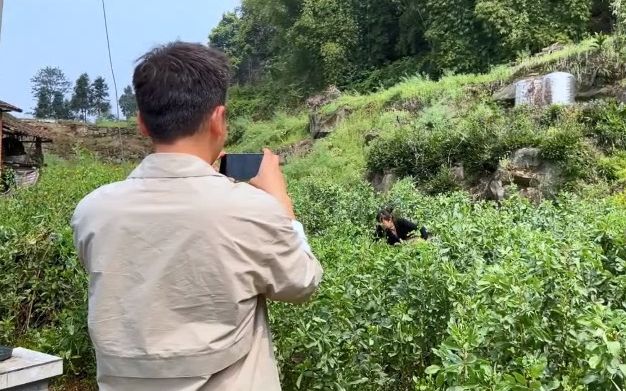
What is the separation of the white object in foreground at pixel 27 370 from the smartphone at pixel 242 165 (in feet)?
4.69

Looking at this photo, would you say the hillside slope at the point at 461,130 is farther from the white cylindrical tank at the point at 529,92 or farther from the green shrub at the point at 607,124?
the white cylindrical tank at the point at 529,92

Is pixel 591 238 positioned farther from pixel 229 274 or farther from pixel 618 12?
pixel 618 12

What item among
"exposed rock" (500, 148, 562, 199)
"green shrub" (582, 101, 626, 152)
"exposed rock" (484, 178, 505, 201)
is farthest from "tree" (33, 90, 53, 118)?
"green shrub" (582, 101, 626, 152)

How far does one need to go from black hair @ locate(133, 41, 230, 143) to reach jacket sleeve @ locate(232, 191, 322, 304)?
0.22 m

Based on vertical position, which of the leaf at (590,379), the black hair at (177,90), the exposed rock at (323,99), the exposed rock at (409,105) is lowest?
the leaf at (590,379)

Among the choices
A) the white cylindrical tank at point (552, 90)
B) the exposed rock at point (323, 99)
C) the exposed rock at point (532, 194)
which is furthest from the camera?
the exposed rock at point (323, 99)

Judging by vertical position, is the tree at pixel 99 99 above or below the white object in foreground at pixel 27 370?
above

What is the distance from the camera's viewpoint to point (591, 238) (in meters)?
2.48

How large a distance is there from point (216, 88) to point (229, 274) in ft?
1.13

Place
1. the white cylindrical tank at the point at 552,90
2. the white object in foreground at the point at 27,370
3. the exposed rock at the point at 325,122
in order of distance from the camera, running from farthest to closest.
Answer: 1. the exposed rock at the point at 325,122
2. the white cylindrical tank at the point at 552,90
3. the white object in foreground at the point at 27,370

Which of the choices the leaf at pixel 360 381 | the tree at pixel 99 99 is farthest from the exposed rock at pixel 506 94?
the tree at pixel 99 99

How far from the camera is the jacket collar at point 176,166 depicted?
1.06m

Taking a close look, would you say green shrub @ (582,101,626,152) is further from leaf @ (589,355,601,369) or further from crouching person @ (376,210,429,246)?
leaf @ (589,355,601,369)

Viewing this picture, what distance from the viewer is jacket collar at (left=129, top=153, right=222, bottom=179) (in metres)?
1.06
